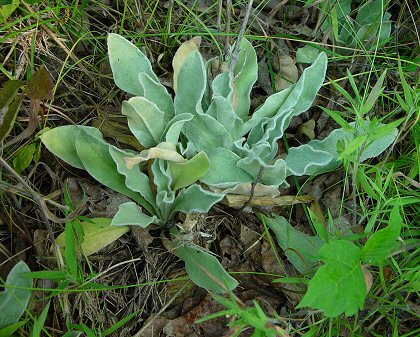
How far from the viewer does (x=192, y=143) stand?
1.41m

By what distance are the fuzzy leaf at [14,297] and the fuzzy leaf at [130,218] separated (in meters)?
0.24

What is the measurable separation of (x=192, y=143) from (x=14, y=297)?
0.58 metres

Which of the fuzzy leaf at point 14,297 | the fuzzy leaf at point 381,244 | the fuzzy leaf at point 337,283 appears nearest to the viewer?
the fuzzy leaf at point 337,283

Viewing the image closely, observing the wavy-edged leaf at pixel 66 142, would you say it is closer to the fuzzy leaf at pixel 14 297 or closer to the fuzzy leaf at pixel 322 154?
the fuzzy leaf at pixel 14 297

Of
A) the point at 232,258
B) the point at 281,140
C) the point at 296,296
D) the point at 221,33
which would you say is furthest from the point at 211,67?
the point at 296,296

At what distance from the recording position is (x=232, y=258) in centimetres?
142

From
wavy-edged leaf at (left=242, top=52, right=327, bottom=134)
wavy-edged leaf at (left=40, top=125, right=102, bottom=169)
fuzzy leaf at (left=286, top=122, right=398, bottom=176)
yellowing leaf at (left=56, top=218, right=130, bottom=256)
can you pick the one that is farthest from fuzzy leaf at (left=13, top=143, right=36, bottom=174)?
fuzzy leaf at (left=286, top=122, right=398, bottom=176)

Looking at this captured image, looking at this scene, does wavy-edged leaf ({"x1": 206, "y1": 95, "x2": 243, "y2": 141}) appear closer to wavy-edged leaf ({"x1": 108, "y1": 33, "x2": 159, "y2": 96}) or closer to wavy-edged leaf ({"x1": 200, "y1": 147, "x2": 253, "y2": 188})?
wavy-edged leaf ({"x1": 200, "y1": 147, "x2": 253, "y2": 188})

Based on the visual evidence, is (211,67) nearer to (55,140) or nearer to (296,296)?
(55,140)

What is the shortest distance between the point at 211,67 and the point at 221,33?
0.10 m

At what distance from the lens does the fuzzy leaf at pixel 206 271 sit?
122cm

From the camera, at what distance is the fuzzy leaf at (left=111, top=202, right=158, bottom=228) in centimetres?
126

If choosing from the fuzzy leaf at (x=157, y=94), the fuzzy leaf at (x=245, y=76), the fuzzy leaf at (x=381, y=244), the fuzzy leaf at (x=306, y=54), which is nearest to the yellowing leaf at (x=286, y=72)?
the fuzzy leaf at (x=306, y=54)

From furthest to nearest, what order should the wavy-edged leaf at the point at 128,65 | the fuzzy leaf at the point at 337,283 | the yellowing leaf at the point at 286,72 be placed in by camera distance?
the yellowing leaf at the point at 286,72
the wavy-edged leaf at the point at 128,65
the fuzzy leaf at the point at 337,283
